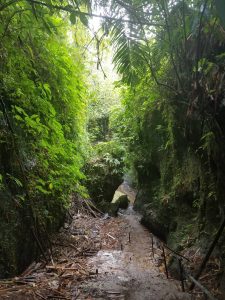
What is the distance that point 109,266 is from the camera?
4.95 metres

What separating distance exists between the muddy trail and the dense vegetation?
0.38 metres

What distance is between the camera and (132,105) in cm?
830

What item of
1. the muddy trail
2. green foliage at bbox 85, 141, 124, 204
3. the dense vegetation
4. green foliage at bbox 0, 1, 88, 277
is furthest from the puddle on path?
green foliage at bbox 85, 141, 124, 204

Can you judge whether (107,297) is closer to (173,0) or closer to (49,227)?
(49,227)

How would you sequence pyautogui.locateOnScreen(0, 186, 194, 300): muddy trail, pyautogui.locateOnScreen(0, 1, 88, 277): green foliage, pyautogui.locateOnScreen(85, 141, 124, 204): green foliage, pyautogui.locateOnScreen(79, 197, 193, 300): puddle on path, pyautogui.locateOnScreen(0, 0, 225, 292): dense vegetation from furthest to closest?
pyautogui.locateOnScreen(85, 141, 124, 204): green foliage < pyautogui.locateOnScreen(0, 1, 88, 277): green foliage < pyautogui.locateOnScreen(79, 197, 193, 300): puddle on path < pyautogui.locateOnScreen(0, 186, 194, 300): muddy trail < pyautogui.locateOnScreen(0, 0, 225, 292): dense vegetation

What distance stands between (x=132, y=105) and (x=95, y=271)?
4979mm

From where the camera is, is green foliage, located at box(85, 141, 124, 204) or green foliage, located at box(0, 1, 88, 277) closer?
green foliage, located at box(0, 1, 88, 277)

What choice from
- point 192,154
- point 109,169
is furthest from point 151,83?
point 109,169

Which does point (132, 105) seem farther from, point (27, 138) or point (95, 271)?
point (95, 271)

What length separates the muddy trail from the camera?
11.5ft

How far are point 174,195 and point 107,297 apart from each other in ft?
11.6

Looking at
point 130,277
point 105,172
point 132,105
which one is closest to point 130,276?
point 130,277

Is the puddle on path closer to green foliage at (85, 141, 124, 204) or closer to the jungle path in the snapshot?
the jungle path

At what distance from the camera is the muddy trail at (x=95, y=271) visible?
3508 mm
